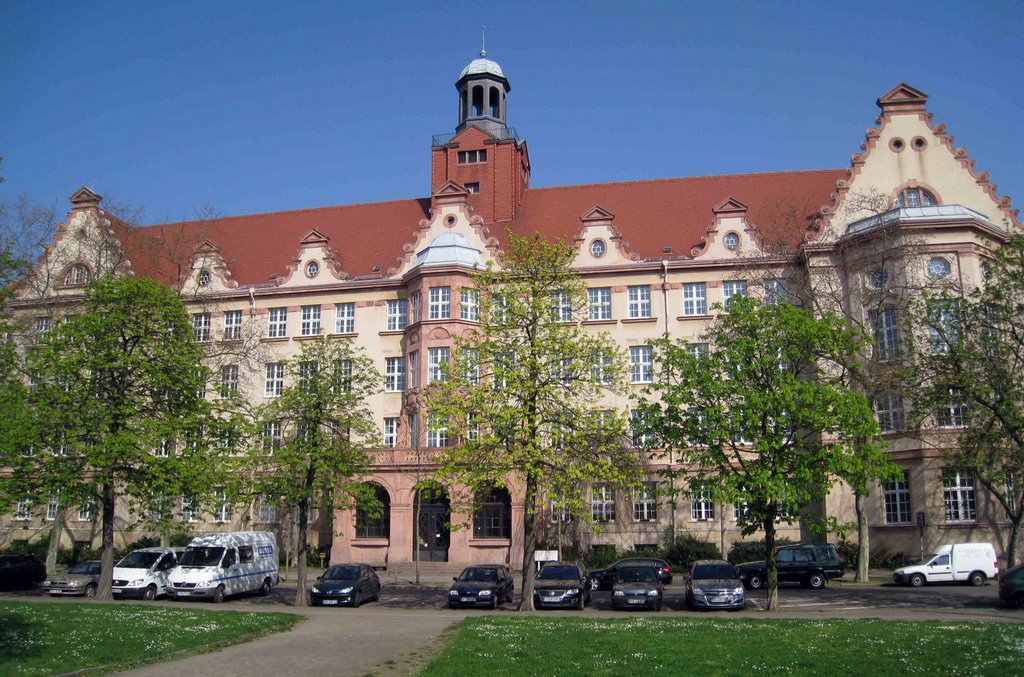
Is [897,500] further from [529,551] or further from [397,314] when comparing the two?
[397,314]

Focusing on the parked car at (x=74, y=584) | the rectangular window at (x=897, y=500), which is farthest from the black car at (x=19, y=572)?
the rectangular window at (x=897, y=500)

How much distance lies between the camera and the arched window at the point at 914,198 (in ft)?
134

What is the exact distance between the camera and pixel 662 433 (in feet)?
87.4

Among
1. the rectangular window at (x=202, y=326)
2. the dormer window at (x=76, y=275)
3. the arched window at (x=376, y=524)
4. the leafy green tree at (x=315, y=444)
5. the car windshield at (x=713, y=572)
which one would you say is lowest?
the car windshield at (x=713, y=572)

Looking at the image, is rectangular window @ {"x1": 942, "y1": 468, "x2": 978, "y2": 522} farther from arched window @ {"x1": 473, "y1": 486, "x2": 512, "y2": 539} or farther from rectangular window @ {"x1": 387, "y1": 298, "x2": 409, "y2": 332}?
rectangular window @ {"x1": 387, "y1": 298, "x2": 409, "y2": 332}

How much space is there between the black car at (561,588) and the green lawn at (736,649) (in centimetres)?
626

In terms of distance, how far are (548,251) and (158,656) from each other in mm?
16417

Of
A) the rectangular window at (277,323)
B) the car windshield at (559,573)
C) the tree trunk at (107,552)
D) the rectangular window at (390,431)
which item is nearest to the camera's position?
the car windshield at (559,573)

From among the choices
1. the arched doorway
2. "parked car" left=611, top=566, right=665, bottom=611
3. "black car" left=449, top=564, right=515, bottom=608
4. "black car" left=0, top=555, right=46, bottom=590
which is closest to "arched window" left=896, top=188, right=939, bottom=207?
"parked car" left=611, top=566, right=665, bottom=611

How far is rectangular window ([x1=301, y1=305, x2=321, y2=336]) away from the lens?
46844 mm

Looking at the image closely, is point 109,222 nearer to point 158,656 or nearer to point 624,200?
point 624,200

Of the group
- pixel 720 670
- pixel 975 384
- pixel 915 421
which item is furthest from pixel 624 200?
pixel 720 670

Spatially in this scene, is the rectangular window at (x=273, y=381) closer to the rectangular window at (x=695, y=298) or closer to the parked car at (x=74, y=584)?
the parked car at (x=74, y=584)

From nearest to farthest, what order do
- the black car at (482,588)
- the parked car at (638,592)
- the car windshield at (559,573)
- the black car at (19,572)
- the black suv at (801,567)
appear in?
the parked car at (638,592) → the black car at (482,588) → the car windshield at (559,573) → the black suv at (801,567) → the black car at (19,572)
